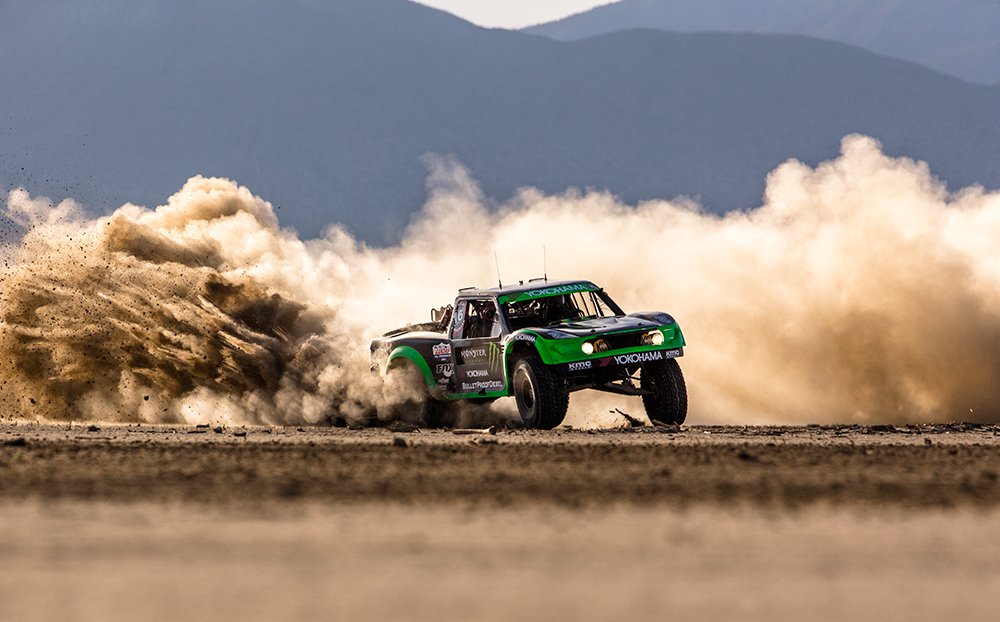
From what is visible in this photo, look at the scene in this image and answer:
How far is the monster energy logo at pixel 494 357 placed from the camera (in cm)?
1981

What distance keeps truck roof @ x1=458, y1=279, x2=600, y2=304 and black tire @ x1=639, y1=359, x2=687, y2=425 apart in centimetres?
126

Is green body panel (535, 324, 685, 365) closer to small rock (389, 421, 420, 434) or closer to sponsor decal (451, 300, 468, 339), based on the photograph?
sponsor decal (451, 300, 468, 339)

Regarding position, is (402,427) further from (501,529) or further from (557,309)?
(501,529)

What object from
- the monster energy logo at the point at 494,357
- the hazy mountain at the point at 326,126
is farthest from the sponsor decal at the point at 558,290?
the hazy mountain at the point at 326,126

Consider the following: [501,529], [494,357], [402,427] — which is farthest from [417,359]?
[501,529]

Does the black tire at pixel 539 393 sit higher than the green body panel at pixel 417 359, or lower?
lower

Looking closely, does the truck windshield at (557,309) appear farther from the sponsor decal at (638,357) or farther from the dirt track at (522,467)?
the dirt track at (522,467)

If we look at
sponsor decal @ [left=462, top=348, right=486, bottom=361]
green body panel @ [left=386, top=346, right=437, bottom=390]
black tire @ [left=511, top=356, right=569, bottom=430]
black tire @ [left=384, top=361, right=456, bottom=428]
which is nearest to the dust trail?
black tire @ [left=384, top=361, right=456, bottom=428]

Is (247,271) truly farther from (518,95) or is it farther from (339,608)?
(518,95)

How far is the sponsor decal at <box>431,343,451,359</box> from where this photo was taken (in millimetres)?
20562

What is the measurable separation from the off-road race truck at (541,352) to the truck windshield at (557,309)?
1cm

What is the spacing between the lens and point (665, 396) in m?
19.8

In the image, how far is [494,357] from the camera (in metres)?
19.9

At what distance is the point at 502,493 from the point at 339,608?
14.2 feet
